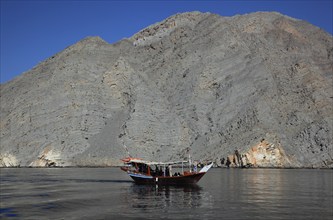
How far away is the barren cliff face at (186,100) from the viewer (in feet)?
388

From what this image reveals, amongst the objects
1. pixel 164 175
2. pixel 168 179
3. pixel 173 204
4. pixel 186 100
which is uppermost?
pixel 186 100

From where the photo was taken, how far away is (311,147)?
377 feet

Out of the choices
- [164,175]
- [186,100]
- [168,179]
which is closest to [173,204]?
[168,179]

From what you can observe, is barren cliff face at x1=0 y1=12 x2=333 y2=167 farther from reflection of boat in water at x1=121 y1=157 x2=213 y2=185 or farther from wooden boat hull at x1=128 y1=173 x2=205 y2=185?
wooden boat hull at x1=128 y1=173 x2=205 y2=185

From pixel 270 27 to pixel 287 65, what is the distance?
2792cm

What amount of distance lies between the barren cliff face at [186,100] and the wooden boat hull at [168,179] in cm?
5065

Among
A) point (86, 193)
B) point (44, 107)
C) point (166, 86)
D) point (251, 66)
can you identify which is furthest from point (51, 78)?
point (86, 193)

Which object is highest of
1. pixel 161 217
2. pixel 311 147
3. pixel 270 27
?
pixel 270 27

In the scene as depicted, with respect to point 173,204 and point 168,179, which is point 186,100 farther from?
point 173,204

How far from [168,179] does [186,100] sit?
261 feet

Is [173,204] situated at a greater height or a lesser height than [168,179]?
lesser

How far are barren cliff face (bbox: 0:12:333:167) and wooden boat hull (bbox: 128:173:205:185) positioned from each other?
166 feet

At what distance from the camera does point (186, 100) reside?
140 m

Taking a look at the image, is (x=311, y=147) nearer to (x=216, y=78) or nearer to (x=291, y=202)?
(x=216, y=78)
